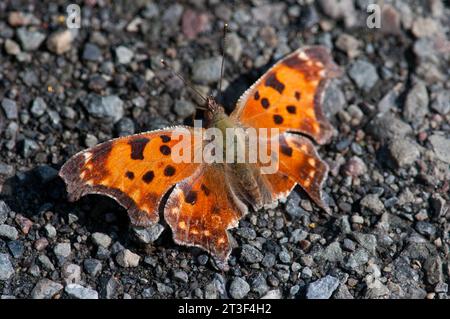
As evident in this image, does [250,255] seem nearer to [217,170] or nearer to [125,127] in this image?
[217,170]

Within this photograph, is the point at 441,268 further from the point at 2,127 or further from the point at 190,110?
the point at 2,127

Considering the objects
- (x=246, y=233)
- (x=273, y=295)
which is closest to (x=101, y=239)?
(x=246, y=233)

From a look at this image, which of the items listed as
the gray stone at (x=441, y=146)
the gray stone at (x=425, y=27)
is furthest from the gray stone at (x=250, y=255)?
the gray stone at (x=425, y=27)

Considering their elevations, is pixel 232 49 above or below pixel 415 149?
above

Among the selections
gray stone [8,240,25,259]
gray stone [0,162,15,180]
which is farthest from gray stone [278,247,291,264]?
gray stone [0,162,15,180]
